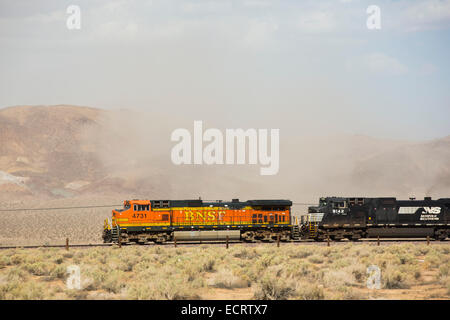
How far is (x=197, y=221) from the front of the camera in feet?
115

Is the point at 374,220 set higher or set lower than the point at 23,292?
higher

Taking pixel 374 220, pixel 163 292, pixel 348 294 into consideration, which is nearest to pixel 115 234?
pixel 374 220

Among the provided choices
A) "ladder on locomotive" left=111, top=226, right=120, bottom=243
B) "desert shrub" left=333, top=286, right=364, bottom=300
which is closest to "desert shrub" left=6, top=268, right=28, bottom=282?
"ladder on locomotive" left=111, top=226, right=120, bottom=243

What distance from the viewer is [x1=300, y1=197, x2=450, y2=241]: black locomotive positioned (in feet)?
118

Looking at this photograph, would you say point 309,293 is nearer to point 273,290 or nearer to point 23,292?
point 273,290

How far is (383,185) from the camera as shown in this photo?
117438 mm

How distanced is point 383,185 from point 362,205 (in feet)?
280

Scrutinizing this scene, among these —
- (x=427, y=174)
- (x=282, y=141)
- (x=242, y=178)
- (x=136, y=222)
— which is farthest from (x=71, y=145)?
(x=136, y=222)

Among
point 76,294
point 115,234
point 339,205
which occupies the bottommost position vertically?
point 76,294

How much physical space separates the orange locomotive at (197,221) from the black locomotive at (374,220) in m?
2.29

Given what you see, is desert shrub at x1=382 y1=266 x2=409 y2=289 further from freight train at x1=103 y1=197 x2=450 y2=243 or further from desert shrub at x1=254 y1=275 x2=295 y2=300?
freight train at x1=103 y1=197 x2=450 y2=243

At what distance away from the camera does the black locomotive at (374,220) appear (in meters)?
36.0

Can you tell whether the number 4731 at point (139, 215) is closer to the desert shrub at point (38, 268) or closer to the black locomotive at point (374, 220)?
the desert shrub at point (38, 268)

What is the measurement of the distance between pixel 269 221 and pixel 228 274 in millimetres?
15382
